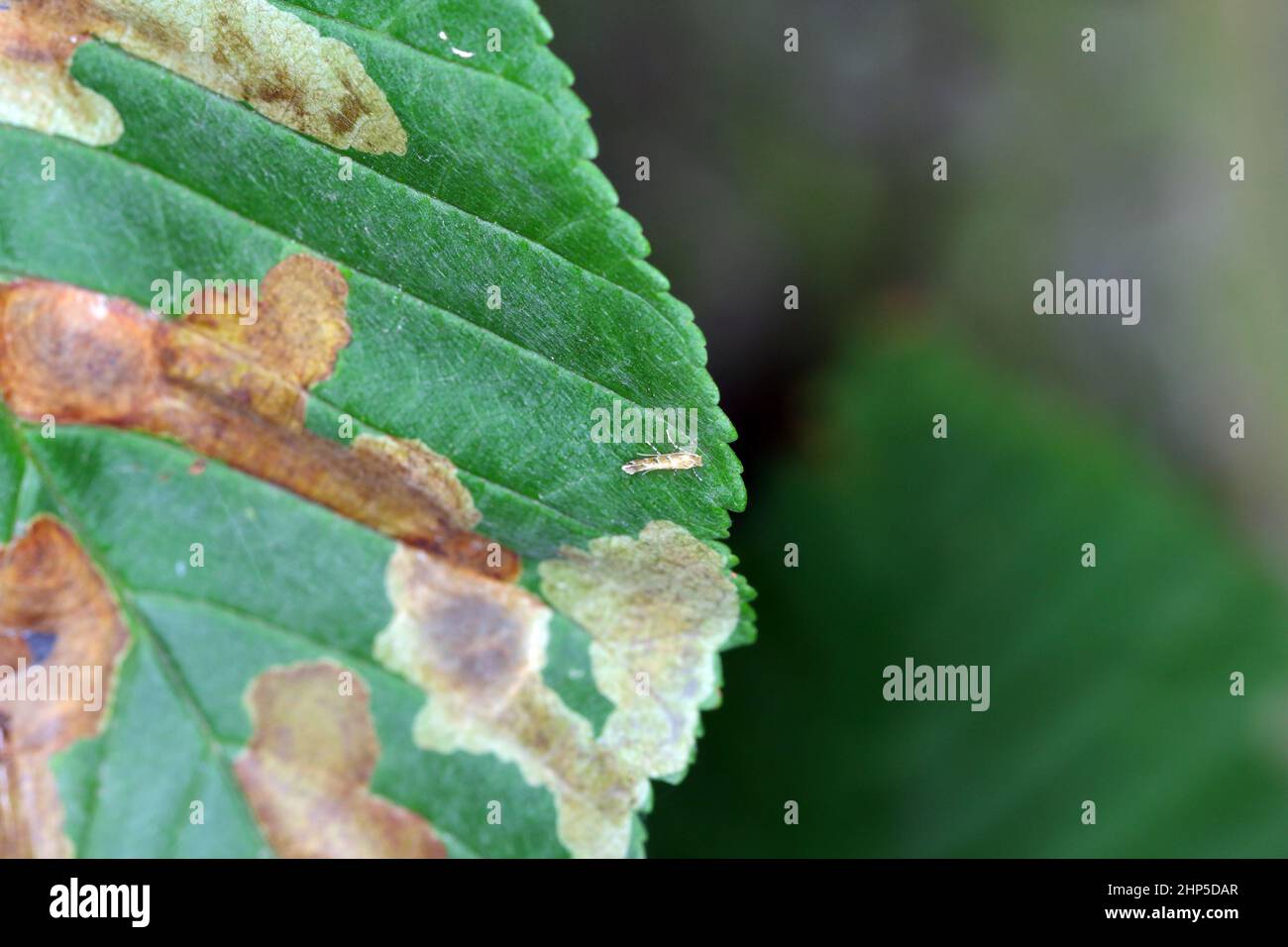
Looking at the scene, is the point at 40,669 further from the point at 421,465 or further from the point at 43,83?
the point at 43,83

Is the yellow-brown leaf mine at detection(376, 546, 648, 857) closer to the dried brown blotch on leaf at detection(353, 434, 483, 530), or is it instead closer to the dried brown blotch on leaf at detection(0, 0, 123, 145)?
the dried brown blotch on leaf at detection(353, 434, 483, 530)

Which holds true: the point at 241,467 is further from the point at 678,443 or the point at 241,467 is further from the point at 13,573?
the point at 678,443

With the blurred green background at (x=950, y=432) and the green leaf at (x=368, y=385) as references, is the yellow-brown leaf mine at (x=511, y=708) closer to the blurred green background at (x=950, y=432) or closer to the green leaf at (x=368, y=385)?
the green leaf at (x=368, y=385)

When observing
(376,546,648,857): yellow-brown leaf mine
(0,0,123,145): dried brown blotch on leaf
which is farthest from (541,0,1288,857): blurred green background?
(0,0,123,145): dried brown blotch on leaf

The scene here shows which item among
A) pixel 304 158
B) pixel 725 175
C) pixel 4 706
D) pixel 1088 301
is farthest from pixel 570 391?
pixel 1088 301

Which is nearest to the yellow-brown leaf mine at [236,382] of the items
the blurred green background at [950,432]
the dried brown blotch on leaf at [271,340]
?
the dried brown blotch on leaf at [271,340]

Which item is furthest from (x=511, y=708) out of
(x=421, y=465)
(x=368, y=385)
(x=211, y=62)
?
(x=211, y=62)
